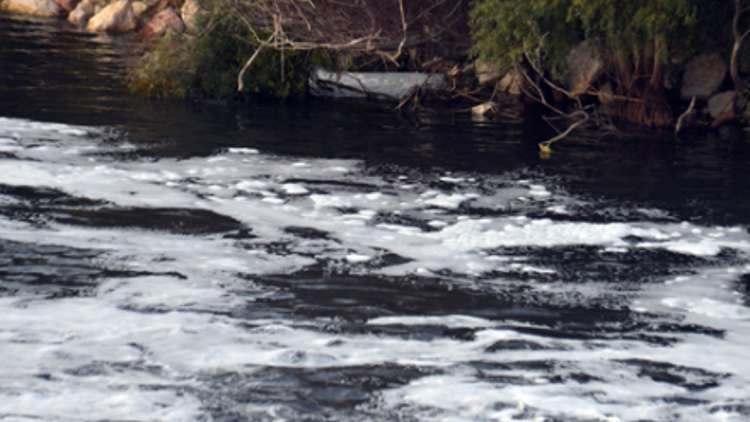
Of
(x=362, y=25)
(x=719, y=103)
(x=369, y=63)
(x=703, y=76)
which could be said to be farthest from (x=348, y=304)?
(x=369, y=63)

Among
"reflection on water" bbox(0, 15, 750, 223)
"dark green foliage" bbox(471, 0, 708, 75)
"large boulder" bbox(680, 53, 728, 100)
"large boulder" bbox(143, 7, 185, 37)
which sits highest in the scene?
"large boulder" bbox(143, 7, 185, 37)

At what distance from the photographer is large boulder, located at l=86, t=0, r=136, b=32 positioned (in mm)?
28969

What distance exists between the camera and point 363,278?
6.39 metres

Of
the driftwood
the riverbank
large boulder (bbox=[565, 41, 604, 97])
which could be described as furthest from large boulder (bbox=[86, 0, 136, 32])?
large boulder (bbox=[565, 41, 604, 97])

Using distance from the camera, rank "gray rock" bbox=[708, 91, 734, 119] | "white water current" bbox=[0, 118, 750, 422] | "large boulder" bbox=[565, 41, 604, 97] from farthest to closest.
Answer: "large boulder" bbox=[565, 41, 604, 97] → "gray rock" bbox=[708, 91, 734, 119] → "white water current" bbox=[0, 118, 750, 422]

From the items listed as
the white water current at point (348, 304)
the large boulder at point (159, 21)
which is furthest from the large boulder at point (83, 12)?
the white water current at point (348, 304)

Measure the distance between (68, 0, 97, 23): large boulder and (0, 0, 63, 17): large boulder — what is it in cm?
117

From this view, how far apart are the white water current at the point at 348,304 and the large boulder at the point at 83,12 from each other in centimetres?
2293

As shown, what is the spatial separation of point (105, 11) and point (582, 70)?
1992cm

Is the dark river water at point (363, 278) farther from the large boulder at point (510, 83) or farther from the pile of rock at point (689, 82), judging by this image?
the large boulder at point (510, 83)

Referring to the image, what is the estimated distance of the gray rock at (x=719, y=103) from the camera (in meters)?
14.1

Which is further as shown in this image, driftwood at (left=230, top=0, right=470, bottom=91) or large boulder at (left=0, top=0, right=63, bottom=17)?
large boulder at (left=0, top=0, right=63, bottom=17)

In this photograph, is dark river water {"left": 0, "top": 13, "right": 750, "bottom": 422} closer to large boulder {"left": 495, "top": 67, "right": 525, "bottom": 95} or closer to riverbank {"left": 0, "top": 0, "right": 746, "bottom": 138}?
riverbank {"left": 0, "top": 0, "right": 746, "bottom": 138}

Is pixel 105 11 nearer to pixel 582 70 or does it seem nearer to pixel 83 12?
pixel 83 12
